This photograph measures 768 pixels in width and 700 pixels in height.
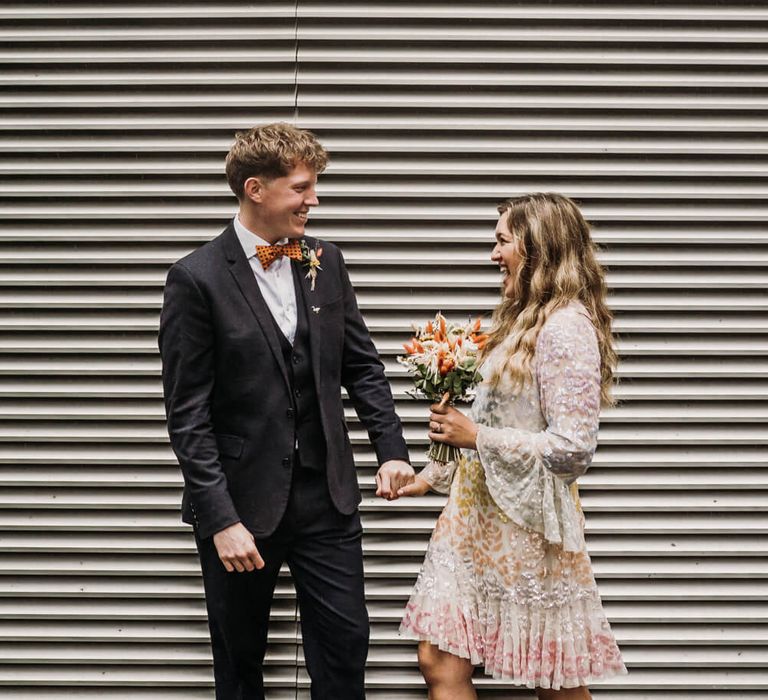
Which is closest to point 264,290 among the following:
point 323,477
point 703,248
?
point 323,477

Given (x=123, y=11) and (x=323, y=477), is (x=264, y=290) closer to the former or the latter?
(x=323, y=477)

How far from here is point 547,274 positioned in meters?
2.60

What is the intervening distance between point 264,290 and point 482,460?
100 cm

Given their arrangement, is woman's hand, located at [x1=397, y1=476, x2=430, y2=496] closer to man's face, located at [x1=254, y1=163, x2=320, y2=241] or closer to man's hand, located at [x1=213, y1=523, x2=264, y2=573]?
man's hand, located at [x1=213, y1=523, x2=264, y2=573]

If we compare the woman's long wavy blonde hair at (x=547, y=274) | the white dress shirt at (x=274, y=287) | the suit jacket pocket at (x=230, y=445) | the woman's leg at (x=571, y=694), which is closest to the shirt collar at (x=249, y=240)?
the white dress shirt at (x=274, y=287)

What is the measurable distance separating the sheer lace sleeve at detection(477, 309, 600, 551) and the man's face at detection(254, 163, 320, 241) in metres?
0.97

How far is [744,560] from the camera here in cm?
353

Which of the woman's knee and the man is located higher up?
the man

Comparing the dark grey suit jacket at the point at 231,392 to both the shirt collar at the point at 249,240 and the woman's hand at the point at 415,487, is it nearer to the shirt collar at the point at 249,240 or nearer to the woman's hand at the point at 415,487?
the shirt collar at the point at 249,240

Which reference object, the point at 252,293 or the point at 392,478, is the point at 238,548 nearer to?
the point at 392,478

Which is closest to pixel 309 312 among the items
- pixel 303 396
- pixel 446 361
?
pixel 303 396

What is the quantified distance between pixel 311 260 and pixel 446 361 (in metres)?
0.66

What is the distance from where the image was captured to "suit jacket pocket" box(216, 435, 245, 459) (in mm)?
2609

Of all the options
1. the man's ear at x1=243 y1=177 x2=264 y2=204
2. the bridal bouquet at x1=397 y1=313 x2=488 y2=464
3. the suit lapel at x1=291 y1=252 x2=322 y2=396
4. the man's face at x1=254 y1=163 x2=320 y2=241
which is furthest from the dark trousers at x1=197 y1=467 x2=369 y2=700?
the man's ear at x1=243 y1=177 x2=264 y2=204
